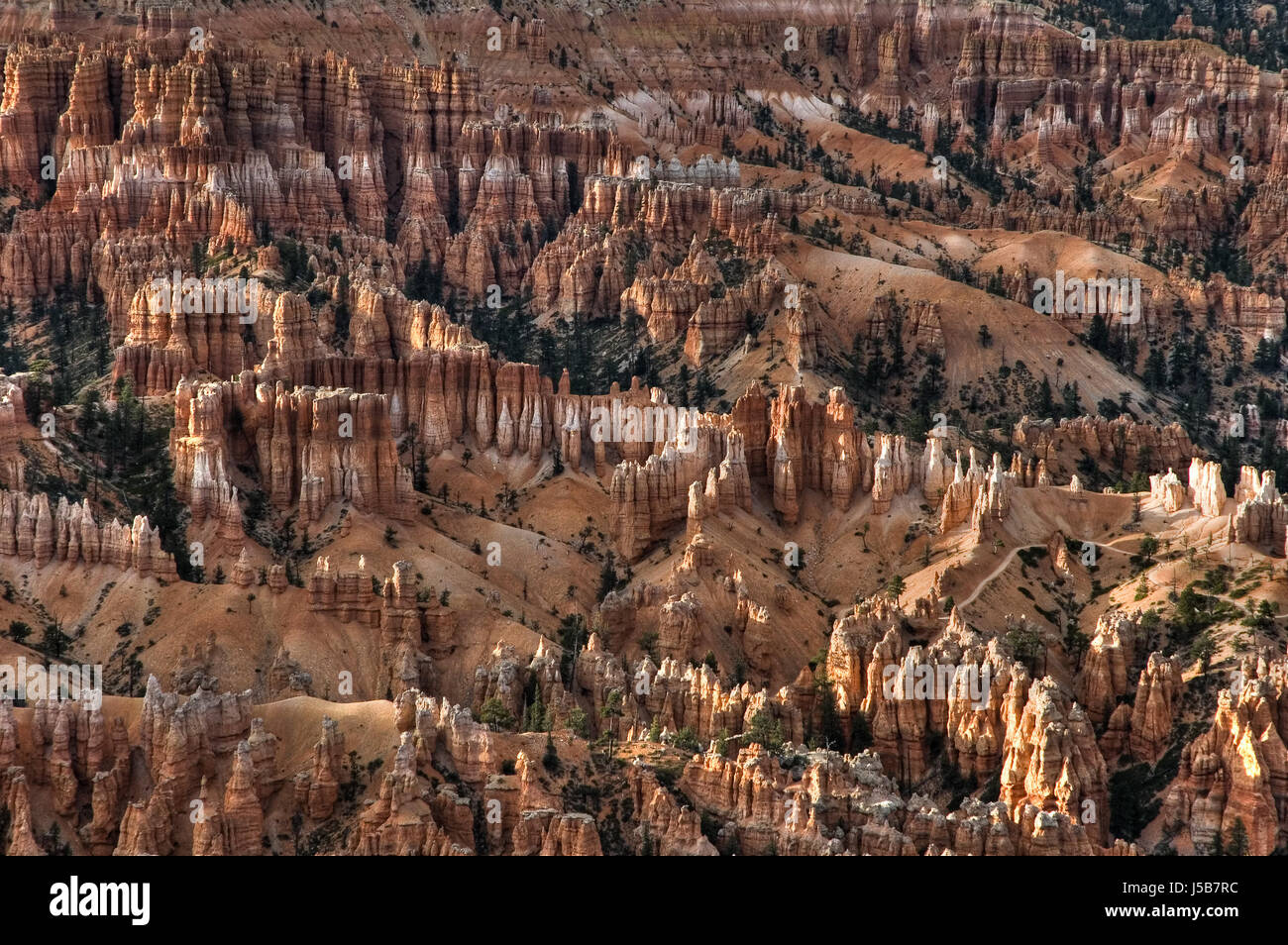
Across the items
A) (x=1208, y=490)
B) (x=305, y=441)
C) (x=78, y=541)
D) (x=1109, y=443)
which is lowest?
(x=1109, y=443)

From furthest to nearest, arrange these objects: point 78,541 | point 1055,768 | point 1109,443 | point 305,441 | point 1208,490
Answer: point 1109,443
point 305,441
point 1208,490
point 78,541
point 1055,768

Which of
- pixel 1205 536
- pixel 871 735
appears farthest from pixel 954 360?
pixel 871 735

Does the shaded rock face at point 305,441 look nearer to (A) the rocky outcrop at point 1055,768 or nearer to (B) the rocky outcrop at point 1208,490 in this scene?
(B) the rocky outcrop at point 1208,490

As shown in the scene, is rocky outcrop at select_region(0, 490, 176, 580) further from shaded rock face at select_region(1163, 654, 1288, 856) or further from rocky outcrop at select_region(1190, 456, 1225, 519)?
rocky outcrop at select_region(1190, 456, 1225, 519)

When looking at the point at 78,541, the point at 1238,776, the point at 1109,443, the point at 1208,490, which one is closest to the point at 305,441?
the point at 78,541

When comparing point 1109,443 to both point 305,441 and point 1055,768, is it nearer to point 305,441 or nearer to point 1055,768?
point 305,441

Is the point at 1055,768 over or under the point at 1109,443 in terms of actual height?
over

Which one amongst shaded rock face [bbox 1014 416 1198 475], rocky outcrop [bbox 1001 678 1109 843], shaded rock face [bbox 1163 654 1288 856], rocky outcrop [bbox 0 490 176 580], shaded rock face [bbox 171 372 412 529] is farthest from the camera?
shaded rock face [bbox 1014 416 1198 475]

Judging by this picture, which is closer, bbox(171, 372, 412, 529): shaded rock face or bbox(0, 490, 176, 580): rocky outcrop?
bbox(0, 490, 176, 580): rocky outcrop

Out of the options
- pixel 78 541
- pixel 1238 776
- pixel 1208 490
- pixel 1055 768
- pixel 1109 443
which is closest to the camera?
pixel 1238 776

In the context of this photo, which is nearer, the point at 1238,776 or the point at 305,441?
the point at 1238,776

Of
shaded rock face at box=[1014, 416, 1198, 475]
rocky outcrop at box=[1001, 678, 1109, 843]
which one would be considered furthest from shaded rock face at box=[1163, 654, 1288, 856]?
shaded rock face at box=[1014, 416, 1198, 475]
